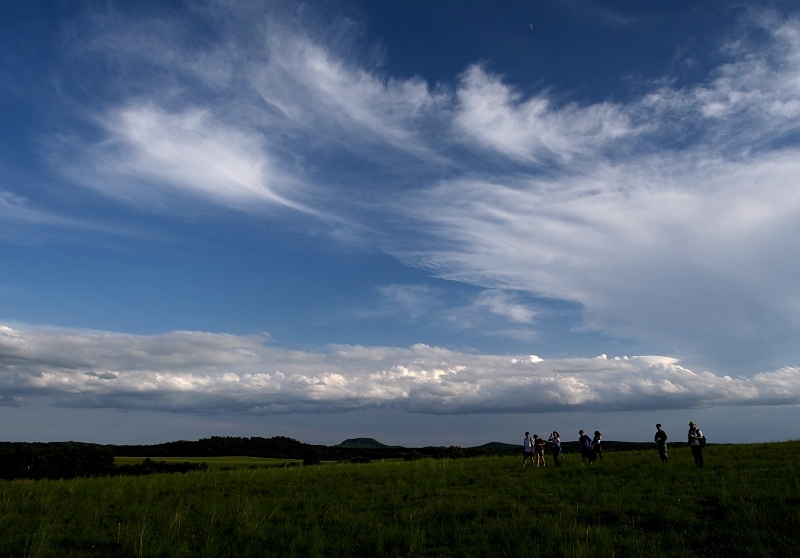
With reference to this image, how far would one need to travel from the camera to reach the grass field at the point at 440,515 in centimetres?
1204

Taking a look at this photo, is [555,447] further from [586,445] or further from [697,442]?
[697,442]

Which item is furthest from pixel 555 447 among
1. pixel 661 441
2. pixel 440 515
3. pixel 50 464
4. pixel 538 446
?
pixel 50 464

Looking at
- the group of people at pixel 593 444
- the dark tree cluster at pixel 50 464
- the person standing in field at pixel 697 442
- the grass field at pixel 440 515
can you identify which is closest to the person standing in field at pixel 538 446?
the group of people at pixel 593 444

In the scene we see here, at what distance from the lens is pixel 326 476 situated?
26797 mm

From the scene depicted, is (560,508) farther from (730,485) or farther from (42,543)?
(42,543)

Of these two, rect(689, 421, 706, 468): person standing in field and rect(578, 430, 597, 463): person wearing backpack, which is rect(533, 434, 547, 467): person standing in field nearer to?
rect(578, 430, 597, 463): person wearing backpack

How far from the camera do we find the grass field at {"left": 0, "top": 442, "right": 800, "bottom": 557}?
12.0 metres

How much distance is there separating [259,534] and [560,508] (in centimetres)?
860

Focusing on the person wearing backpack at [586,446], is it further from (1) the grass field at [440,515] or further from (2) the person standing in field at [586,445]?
(1) the grass field at [440,515]

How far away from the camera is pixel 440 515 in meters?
15.4

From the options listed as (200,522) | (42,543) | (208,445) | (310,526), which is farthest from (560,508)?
(208,445)

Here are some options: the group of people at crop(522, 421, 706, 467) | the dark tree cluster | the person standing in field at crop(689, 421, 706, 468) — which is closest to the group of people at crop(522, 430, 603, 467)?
the group of people at crop(522, 421, 706, 467)

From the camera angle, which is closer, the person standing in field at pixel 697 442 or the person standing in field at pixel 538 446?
the person standing in field at pixel 697 442

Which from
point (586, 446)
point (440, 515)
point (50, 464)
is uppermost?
point (586, 446)
